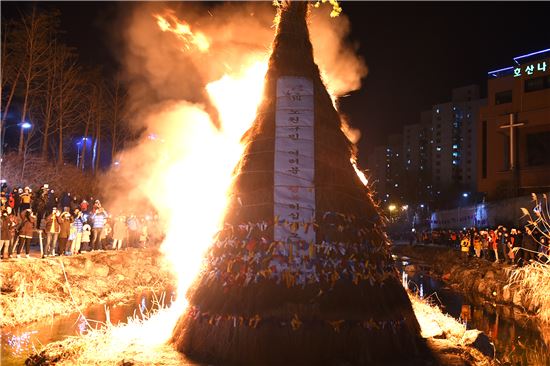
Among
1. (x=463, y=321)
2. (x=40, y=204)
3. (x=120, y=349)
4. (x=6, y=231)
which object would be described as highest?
(x=40, y=204)

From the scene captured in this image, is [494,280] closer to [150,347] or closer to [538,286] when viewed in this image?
[538,286]

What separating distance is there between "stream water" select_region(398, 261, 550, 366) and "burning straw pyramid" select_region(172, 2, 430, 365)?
5.84 meters

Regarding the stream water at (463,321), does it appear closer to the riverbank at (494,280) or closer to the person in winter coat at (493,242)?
the riverbank at (494,280)

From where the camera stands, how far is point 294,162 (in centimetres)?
963

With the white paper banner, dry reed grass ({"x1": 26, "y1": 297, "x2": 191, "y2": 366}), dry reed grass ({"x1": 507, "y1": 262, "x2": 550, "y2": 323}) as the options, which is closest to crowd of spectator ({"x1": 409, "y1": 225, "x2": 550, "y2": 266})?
dry reed grass ({"x1": 507, "y1": 262, "x2": 550, "y2": 323})

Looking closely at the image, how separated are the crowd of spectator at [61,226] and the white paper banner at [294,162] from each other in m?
12.4

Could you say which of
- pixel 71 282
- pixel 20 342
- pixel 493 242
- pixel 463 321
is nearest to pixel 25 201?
pixel 71 282

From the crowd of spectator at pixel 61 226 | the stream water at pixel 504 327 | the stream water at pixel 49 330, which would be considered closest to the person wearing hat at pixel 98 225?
the crowd of spectator at pixel 61 226

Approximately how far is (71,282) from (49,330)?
16.1ft

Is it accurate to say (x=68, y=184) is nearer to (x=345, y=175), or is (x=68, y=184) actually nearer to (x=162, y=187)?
(x=162, y=187)

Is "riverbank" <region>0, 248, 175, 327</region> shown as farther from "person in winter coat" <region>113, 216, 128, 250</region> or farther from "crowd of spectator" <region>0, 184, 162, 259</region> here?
"person in winter coat" <region>113, 216, 128, 250</region>

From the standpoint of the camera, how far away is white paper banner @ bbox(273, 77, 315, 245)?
29.9ft

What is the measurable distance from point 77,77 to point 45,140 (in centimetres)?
592

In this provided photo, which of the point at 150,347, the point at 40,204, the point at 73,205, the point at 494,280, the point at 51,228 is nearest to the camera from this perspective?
the point at 150,347
